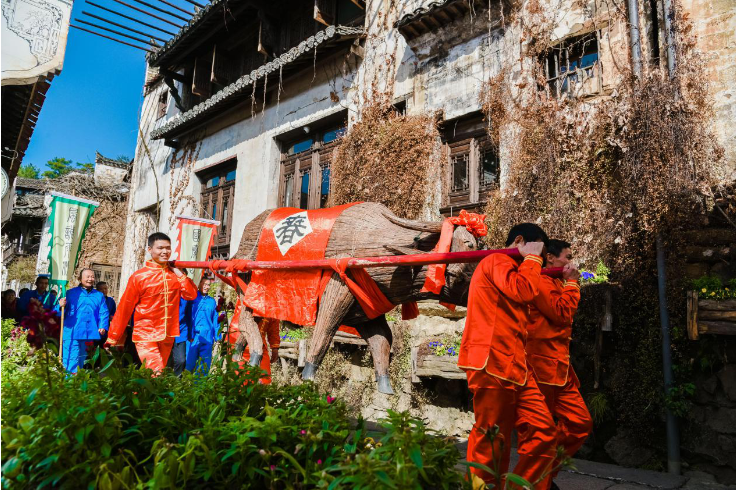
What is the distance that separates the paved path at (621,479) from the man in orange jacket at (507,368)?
1.40 metres

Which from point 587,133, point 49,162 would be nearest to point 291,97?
point 587,133

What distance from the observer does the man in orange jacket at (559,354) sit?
3275mm

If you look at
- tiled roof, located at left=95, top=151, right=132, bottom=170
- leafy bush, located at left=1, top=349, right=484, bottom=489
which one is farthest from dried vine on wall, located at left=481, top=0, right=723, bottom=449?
tiled roof, located at left=95, top=151, right=132, bottom=170

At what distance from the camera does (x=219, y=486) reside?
198cm

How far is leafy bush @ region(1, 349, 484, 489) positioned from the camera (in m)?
1.84

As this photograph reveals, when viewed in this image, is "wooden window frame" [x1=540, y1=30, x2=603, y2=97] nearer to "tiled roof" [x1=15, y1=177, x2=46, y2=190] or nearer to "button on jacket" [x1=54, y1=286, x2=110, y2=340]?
"button on jacket" [x1=54, y1=286, x2=110, y2=340]

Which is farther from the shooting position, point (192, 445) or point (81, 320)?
point (81, 320)

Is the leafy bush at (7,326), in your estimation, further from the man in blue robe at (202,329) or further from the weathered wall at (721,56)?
the weathered wall at (721,56)

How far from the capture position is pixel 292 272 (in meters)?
4.62

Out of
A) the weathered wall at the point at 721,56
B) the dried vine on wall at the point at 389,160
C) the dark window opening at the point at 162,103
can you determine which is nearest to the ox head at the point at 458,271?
the weathered wall at the point at 721,56

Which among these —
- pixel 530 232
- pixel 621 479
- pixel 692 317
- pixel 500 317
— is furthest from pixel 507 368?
pixel 692 317

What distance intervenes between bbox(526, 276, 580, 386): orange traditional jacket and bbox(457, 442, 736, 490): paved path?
48.5 inches

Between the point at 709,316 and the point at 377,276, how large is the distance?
10.5 ft

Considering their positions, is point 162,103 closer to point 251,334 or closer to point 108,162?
point 108,162
